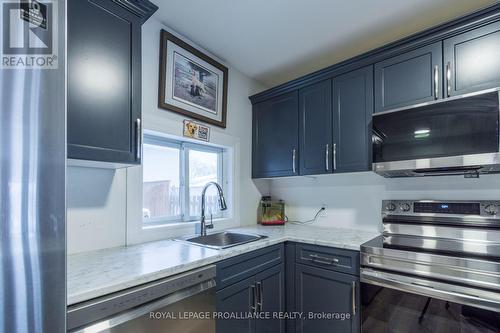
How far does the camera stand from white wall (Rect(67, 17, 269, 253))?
139 cm

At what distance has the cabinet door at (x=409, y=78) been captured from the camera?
160cm

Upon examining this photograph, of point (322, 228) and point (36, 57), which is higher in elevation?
point (36, 57)

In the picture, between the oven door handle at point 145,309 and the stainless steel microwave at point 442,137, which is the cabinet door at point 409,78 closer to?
the stainless steel microwave at point 442,137

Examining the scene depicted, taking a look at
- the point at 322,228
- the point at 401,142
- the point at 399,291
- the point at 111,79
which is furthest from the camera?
the point at 322,228

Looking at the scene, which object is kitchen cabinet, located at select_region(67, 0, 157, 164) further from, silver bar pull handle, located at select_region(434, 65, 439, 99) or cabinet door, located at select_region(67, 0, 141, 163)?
silver bar pull handle, located at select_region(434, 65, 439, 99)

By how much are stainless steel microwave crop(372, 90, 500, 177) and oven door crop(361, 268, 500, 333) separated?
2.18ft

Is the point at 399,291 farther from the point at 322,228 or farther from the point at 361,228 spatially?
the point at 322,228

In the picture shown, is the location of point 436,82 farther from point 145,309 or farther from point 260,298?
point 145,309

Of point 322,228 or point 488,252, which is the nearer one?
point 488,252

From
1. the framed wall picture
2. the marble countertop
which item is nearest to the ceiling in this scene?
the framed wall picture

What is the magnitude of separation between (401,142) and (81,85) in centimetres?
183

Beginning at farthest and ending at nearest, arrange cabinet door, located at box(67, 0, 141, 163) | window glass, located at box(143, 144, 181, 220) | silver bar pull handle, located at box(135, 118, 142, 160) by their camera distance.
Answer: window glass, located at box(143, 144, 181, 220) → silver bar pull handle, located at box(135, 118, 142, 160) → cabinet door, located at box(67, 0, 141, 163)

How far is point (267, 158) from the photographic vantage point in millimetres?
2502

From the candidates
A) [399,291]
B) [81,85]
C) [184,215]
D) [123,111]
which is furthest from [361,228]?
[81,85]
